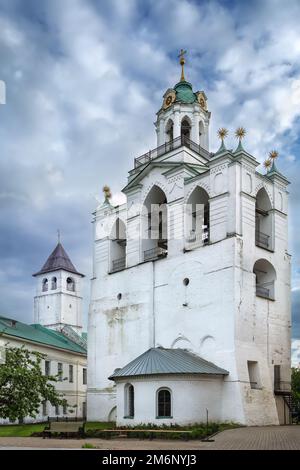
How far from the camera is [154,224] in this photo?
144 ft

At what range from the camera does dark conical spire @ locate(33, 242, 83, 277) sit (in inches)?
3423

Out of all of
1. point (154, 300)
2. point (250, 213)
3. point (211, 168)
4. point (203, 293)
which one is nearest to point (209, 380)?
point (203, 293)

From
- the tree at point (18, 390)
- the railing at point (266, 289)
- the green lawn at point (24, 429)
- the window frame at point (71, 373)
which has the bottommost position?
the green lawn at point (24, 429)

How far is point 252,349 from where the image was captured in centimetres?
3534

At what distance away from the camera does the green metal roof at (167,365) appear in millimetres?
32500

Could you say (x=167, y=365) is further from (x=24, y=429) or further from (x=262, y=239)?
(x=262, y=239)

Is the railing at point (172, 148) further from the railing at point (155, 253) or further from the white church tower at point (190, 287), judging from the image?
the railing at point (155, 253)

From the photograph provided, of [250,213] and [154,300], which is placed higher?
[250,213]

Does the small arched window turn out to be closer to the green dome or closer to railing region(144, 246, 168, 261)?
the green dome

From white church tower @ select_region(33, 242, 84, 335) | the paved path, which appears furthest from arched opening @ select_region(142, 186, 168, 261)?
white church tower @ select_region(33, 242, 84, 335)

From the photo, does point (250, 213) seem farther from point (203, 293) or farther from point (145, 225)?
point (145, 225)

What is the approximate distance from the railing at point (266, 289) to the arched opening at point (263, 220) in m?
2.51

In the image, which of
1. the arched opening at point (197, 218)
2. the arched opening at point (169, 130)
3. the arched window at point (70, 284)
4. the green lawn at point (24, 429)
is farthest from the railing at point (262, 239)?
the arched window at point (70, 284)

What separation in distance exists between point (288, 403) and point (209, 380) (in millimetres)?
7182
